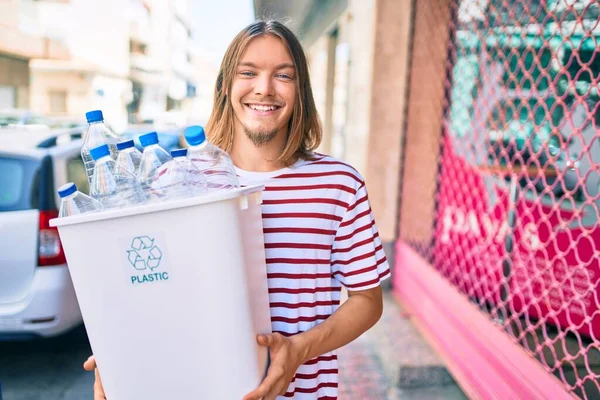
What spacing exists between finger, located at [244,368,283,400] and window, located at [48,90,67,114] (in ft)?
79.0

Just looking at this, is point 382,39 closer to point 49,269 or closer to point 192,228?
point 49,269

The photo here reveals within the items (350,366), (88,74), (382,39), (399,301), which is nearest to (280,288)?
(350,366)

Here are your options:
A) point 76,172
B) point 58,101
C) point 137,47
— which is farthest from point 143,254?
point 137,47

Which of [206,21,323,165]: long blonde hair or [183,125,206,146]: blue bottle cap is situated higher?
[206,21,323,165]: long blonde hair

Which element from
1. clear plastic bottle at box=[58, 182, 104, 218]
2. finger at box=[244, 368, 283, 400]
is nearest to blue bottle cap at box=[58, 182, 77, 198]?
clear plastic bottle at box=[58, 182, 104, 218]

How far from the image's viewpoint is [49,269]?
9.80ft

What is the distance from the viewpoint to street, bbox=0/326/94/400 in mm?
2904

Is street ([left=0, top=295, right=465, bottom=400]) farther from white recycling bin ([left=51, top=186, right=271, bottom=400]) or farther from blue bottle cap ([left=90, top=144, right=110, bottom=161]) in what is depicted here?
blue bottle cap ([left=90, top=144, right=110, bottom=161])

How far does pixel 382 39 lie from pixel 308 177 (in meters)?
3.14

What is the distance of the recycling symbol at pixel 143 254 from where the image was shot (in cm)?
86

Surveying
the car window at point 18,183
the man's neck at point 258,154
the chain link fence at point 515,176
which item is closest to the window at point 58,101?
the car window at point 18,183

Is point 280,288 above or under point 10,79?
under

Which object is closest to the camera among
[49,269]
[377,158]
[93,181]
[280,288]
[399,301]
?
[93,181]

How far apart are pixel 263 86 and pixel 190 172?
35 centimetres
